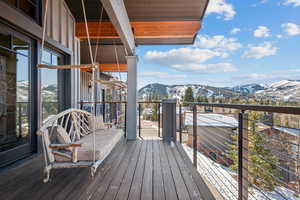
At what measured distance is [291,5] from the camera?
32469 millimetres

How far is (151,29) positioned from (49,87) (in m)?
2.80

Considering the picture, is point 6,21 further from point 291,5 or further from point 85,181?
point 291,5

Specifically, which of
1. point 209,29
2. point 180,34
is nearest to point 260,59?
point 209,29

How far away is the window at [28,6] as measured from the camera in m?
2.66

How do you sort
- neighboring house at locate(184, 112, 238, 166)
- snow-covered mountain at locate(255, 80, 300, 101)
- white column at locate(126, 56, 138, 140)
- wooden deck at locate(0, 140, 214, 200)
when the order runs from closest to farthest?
1. wooden deck at locate(0, 140, 214, 200)
2. neighboring house at locate(184, 112, 238, 166)
3. white column at locate(126, 56, 138, 140)
4. snow-covered mountain at locate(255, 80, 300, 101)

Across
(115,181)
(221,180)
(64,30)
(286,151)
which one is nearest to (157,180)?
(115,181)

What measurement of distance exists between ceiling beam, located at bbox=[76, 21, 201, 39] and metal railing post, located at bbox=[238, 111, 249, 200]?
11.2ft

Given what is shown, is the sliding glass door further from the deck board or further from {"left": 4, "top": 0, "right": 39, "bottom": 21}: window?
the deck board

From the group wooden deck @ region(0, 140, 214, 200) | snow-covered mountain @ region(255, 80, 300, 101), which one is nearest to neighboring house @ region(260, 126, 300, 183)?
wooden deck @ region(0, 140, 214, 200)

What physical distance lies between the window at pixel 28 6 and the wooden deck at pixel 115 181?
2304 mm

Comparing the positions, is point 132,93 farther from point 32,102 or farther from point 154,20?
point 32,102

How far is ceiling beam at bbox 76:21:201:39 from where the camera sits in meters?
4.47

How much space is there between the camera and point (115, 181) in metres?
2.23

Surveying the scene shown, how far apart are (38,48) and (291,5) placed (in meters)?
42.5
